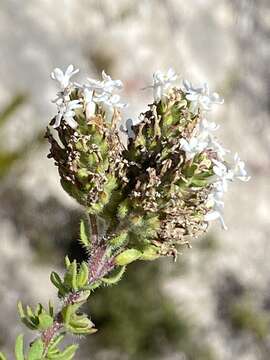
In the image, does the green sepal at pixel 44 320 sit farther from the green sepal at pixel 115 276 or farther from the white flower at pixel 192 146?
the white flower at pixel 192 146

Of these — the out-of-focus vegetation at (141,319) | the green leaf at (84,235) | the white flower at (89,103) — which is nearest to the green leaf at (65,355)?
the green leaf at (84,235)

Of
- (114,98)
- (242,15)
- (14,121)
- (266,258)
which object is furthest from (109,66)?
(114,98)

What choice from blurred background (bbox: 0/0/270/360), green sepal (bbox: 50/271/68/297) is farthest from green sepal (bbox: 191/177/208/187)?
blurred background (bbox: 0/0/270/360)

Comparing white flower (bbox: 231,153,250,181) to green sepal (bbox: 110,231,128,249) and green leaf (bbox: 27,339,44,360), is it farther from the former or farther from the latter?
green leaf (bbox: 27,339,44,360)

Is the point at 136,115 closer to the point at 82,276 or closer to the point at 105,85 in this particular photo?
the point at 105,85

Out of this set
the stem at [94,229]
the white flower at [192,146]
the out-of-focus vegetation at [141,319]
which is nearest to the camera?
the white flower at [192,146]
